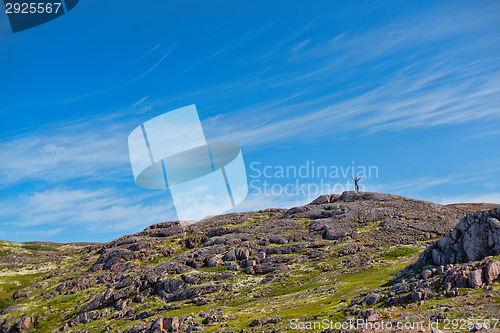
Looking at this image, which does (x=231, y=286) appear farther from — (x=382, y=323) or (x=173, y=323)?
(x=382, y=323)

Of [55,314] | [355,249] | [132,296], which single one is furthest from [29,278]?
[355,249]

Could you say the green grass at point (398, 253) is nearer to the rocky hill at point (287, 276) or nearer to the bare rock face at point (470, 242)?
the rocky hill at point (287, 276)

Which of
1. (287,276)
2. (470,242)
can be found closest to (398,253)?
(287,276)

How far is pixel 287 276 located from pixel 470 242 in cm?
6575

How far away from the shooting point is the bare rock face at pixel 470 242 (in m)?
60.0

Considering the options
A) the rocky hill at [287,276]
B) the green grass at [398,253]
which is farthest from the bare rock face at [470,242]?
the green grass at [398,253]

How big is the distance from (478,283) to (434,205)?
132 m

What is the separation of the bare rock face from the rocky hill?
0.19 m

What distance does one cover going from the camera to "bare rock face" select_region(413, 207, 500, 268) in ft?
197

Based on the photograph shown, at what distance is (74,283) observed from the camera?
5861 inches

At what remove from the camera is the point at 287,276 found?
11875cm

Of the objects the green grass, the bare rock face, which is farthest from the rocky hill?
→ the green grass

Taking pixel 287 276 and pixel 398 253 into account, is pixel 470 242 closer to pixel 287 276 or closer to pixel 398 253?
pixel 398 253

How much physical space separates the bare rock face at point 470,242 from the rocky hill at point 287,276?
19cm
